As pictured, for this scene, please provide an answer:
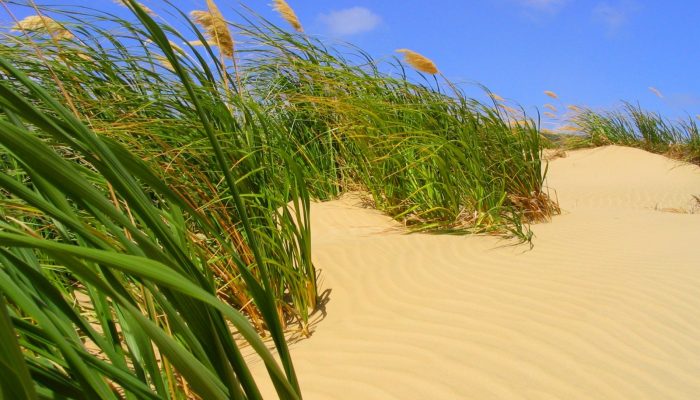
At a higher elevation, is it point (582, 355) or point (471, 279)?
point (471, 279)

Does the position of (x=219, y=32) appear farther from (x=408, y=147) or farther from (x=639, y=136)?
(x=639, y=136)

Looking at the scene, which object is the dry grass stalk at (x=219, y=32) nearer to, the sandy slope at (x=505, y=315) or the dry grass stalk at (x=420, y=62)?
the sandy slope at (x=505, y=315)

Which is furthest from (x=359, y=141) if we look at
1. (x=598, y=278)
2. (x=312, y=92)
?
(x=598, y=278)

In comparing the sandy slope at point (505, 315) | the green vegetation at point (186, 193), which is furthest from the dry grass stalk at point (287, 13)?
the sandy slope at point (505, 315)

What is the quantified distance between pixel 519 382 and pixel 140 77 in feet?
11.3

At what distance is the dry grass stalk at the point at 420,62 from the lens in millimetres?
6480

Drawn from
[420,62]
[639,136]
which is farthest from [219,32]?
[639,136]

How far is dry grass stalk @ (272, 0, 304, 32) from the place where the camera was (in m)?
7.20

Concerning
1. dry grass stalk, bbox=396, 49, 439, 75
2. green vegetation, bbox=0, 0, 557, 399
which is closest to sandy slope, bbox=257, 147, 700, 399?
green vegetation, bbox=0, 0, 557, 399

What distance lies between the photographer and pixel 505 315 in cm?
364

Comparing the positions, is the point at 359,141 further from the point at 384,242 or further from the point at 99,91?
the point at 99,91

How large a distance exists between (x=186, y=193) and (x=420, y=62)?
362 cm

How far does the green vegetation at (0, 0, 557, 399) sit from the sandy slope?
0.37m

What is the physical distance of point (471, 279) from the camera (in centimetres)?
433
